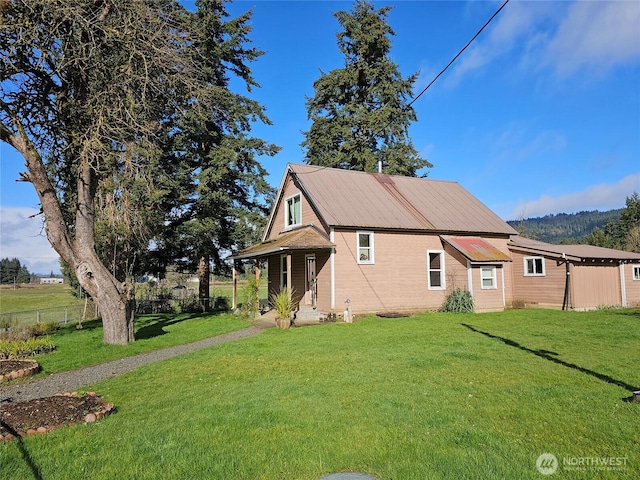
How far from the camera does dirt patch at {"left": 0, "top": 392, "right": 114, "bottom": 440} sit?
5078mm

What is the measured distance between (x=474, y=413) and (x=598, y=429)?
1322 millimetres

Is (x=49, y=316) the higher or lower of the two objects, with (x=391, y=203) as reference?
lower

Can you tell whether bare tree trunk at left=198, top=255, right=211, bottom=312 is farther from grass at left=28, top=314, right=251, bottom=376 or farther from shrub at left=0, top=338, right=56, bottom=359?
shrub at left=0, top=338, right=56, bottom=359

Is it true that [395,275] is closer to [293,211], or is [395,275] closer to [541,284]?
[293,211]

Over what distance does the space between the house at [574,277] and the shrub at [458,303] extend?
3947 mm

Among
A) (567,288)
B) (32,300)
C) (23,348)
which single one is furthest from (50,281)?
(567,288)

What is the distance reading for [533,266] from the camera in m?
20.3

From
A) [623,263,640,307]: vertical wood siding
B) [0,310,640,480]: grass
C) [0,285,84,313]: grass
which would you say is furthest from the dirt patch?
[623,263,640,307]: vertical wood siding

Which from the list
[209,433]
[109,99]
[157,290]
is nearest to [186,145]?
[157,290]

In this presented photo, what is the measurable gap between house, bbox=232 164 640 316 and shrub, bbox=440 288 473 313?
1.22 feet

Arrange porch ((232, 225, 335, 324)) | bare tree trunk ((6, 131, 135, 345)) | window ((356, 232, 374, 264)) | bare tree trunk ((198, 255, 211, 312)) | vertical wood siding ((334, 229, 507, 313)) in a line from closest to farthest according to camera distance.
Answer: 1. bare tree trunk ((6, 131, 135, 345))
2. porch ((232, 225, 335, 324))
3. vertical wood siding ((334, 229, 507, 313))
4. window ((356, 232, 374, 264))
5. bare tree trunk ((198, 255, 211, 312))

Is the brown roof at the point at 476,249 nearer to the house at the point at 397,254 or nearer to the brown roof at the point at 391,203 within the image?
the house at the point at 397,254

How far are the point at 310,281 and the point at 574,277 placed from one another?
11923mm

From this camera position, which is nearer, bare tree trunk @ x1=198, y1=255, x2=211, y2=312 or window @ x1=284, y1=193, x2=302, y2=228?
window @ x1=284, y1=193, x2=302, y2=228
